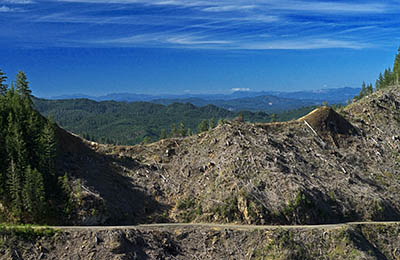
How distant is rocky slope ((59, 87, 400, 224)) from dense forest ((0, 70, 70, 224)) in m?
3.11

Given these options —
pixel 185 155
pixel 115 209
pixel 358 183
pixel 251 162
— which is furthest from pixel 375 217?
pixel 115 209

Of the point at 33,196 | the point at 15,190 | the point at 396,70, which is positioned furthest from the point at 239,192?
the point at 396,70

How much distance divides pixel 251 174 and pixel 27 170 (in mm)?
26410

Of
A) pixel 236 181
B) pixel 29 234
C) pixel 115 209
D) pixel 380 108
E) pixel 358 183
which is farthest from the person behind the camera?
pixel 380 108

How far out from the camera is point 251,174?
45.2 metres

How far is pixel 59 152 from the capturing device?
4484cm

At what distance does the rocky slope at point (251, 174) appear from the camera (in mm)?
41750

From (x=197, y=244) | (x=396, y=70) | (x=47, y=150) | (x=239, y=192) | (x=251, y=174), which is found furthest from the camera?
(x=396, y=70)

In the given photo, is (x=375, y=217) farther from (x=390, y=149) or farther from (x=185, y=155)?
(x=185, y=155)

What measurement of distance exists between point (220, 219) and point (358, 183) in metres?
21.9

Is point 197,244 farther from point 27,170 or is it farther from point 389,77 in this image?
point 389,77

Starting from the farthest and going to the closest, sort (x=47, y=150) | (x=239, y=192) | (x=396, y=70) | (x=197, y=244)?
(x=396, y=70), (x=239, y=192), (x=47, y=150), (x=197, y=244)

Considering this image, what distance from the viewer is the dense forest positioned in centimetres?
3662

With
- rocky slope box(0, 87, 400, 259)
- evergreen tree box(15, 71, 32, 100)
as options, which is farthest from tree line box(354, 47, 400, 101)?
evergreen tree box(15, 71, 32, 100)
